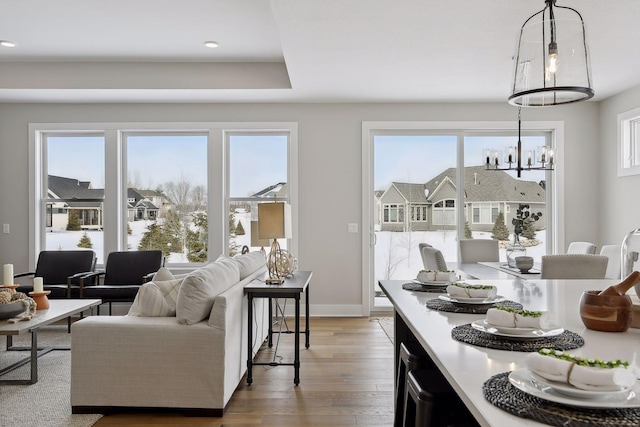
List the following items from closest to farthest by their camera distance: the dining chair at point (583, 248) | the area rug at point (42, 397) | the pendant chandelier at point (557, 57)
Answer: the pendant chandelier at point (557, 57)
the area rug at point (42, 397)
the dining chair at point (583, 248)

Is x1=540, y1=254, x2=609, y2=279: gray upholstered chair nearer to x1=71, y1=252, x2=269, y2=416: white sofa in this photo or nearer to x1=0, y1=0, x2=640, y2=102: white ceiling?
x1=0, y1=0, x2=640, y2=102: white ceiling

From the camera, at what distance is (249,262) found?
3898 millimetres

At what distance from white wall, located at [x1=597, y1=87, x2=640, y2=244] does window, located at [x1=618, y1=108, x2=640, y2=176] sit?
0.24 ft

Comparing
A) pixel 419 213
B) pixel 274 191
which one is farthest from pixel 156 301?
pixel 419 213

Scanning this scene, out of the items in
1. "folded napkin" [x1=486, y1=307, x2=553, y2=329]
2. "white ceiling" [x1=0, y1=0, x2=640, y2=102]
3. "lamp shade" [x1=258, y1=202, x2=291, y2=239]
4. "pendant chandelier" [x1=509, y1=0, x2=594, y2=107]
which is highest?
"white ceiling" [x1=0, y1=0, x2=640, y2=102]

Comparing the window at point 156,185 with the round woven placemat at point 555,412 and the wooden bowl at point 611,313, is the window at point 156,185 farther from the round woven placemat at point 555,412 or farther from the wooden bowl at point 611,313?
the round woven placemat at point 555,412

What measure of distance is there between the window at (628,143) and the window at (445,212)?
180cm

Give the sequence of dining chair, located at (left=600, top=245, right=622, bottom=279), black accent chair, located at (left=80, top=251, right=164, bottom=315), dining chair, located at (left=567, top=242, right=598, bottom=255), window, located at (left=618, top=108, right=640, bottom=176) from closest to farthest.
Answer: dining chair, located at (left=600, top=245, right=622, bottom=279), dining chair, located at (left=567, top=242, right=598, bottom=255), window, located at (left=618, top=108, right=640, bottom=176), black accent chair, located at (left=80, top=251, right=164, bottom=315)

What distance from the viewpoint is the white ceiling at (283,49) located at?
10.4ft

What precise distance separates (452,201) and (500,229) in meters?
0.67

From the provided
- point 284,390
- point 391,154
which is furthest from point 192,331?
point 391,154

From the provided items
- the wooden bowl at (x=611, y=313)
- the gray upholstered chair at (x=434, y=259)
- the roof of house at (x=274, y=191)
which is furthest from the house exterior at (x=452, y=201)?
the wooden bowl at (x=611, y=313)

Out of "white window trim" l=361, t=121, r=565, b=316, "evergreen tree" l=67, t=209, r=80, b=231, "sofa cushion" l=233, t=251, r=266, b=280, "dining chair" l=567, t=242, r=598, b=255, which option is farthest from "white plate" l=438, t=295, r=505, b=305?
"evergreen tree" l=67, t=209, r=80, b=231

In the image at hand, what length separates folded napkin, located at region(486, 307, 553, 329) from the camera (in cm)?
135
